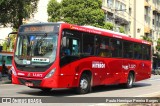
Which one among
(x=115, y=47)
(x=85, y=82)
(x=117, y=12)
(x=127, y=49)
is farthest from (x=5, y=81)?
(x=117, y=12)

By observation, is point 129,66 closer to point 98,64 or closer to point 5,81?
point 98,64

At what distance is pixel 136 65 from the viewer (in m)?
24.4

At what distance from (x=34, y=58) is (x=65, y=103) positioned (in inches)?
118

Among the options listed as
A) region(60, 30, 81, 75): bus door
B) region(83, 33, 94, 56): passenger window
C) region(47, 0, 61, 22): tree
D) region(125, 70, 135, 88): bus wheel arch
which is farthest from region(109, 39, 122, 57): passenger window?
region(47, 0, 61, 22): tree

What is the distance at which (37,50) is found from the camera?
16.5 meters

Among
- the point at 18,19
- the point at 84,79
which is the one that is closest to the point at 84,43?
the point at 84,79

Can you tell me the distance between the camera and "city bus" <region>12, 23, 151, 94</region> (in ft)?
53.1

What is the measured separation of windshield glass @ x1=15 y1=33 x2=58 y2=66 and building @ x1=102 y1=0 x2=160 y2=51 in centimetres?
3798

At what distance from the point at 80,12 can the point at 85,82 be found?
2079 cm

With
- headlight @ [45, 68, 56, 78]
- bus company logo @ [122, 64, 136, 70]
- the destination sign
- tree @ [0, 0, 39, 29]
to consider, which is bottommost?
bus company logo @ [122, 64, 136, 70]

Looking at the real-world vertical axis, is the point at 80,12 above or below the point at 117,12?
below

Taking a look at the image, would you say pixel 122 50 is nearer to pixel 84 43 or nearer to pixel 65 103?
pixel 84 43

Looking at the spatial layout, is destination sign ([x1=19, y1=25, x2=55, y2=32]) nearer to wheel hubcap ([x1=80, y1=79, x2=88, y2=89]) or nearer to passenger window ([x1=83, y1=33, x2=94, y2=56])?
passenger window ([x1=83, y1=33, x2=94, y2=56])

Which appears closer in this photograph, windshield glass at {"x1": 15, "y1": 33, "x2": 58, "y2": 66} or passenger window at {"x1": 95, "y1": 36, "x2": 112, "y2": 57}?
windshield glass at {"x1": 15, "y1": 33, "x2": 58, "y2": 66}
